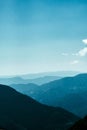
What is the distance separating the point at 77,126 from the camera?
403ft

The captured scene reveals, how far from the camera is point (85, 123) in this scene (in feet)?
410

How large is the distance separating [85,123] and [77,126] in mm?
4282
